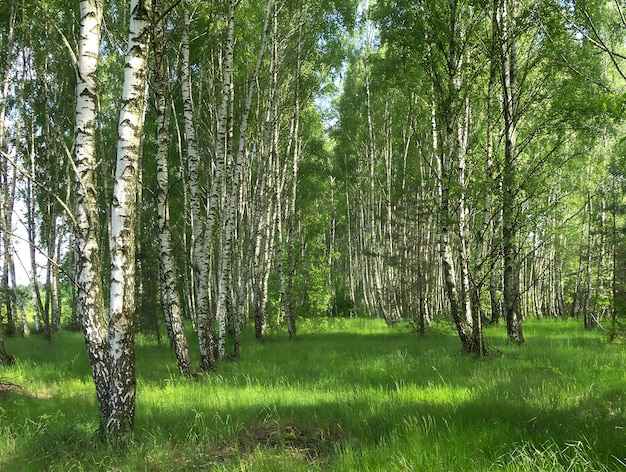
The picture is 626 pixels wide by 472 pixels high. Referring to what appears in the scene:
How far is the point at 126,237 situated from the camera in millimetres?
3932

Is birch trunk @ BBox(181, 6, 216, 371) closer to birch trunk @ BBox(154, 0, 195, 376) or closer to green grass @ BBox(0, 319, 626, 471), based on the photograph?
birch trunk @ BBox(154, 0, 195, 376)

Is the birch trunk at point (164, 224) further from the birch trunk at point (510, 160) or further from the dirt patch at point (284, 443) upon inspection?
the birch trunk at point (510, 160)

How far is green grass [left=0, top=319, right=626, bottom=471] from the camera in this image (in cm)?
329

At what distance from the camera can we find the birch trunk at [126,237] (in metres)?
3.84

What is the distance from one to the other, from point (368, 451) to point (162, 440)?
195 cm

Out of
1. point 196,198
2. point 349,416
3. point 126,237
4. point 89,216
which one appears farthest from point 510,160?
point 89,216

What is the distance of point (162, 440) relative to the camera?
13.0 ft

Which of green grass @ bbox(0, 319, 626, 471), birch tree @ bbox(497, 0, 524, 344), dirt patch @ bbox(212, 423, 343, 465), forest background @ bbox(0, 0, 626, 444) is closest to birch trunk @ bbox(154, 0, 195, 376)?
→ forest background @ bbox(0, 0, 626, 444)

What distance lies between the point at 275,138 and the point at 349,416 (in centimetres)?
1031

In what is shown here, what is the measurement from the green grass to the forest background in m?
0.68

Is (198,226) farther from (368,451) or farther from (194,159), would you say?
(368,451)

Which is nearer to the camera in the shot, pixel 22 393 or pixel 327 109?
pixel 22 393

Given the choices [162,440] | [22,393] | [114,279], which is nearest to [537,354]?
[162,440]

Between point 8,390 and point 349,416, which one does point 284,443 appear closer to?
point 349,416
